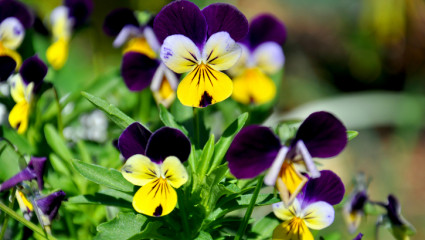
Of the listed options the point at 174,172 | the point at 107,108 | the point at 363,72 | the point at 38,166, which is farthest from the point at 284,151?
the point at 363,72

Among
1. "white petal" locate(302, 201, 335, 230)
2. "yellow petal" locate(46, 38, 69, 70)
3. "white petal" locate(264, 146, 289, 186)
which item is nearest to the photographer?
"white petal" locate(264, 146, 289, 186)

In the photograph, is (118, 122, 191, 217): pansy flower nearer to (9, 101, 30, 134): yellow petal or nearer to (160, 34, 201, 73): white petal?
(160, 34, 201, 73): white petal

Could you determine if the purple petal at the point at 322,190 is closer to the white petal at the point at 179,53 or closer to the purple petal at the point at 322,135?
the purple petal at the point at 322,135

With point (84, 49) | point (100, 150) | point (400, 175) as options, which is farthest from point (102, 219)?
point (84, 49)

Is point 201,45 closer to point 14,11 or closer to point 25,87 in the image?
point 25,87

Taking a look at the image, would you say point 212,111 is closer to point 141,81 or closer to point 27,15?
point 141,81

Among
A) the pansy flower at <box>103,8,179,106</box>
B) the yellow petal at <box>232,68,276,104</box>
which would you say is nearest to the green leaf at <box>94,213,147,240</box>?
the pansy flower at <box>103,8,179,106</box>
